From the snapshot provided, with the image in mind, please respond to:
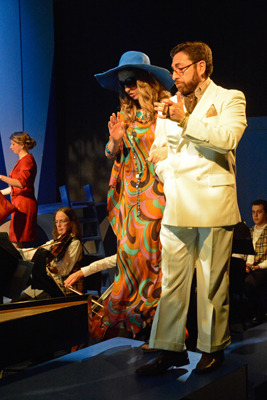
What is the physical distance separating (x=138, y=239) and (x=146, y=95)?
0.79 m

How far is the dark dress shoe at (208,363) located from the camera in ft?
7.41

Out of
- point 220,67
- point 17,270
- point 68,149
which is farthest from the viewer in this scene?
point 68,149

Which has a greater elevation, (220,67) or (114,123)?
(220,67)

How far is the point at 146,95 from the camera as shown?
116 inches

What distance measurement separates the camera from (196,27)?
5539 millimetres

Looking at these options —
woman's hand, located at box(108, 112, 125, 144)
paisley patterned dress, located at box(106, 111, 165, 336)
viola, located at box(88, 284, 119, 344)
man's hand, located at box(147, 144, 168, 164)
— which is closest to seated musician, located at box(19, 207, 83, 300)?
viola, located at box(88, 284, 119, 344)

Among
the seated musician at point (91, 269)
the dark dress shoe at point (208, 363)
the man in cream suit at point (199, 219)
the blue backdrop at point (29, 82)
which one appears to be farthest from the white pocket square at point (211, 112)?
the blue backdrop at point (29, 82)

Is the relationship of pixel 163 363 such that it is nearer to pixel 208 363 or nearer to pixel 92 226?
pixel 208 363

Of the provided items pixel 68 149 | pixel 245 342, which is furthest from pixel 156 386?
pixel 68 149

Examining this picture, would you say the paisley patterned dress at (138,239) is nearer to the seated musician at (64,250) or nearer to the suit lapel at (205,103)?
the seated musician at (64,250)

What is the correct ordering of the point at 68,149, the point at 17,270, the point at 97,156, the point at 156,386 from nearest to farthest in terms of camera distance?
the point at 156,386 → the point at 17,270 → the point at 97,156 → the point at 68,149

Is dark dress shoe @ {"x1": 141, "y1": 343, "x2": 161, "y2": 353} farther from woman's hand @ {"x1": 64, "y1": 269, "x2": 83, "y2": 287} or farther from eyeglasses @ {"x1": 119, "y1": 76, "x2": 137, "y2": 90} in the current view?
eyeglasses @ {"x1": 119, "y1": 76, "x2": 137, "y2": 90}

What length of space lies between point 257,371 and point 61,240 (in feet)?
5.87

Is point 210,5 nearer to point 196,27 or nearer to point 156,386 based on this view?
point 196,27
